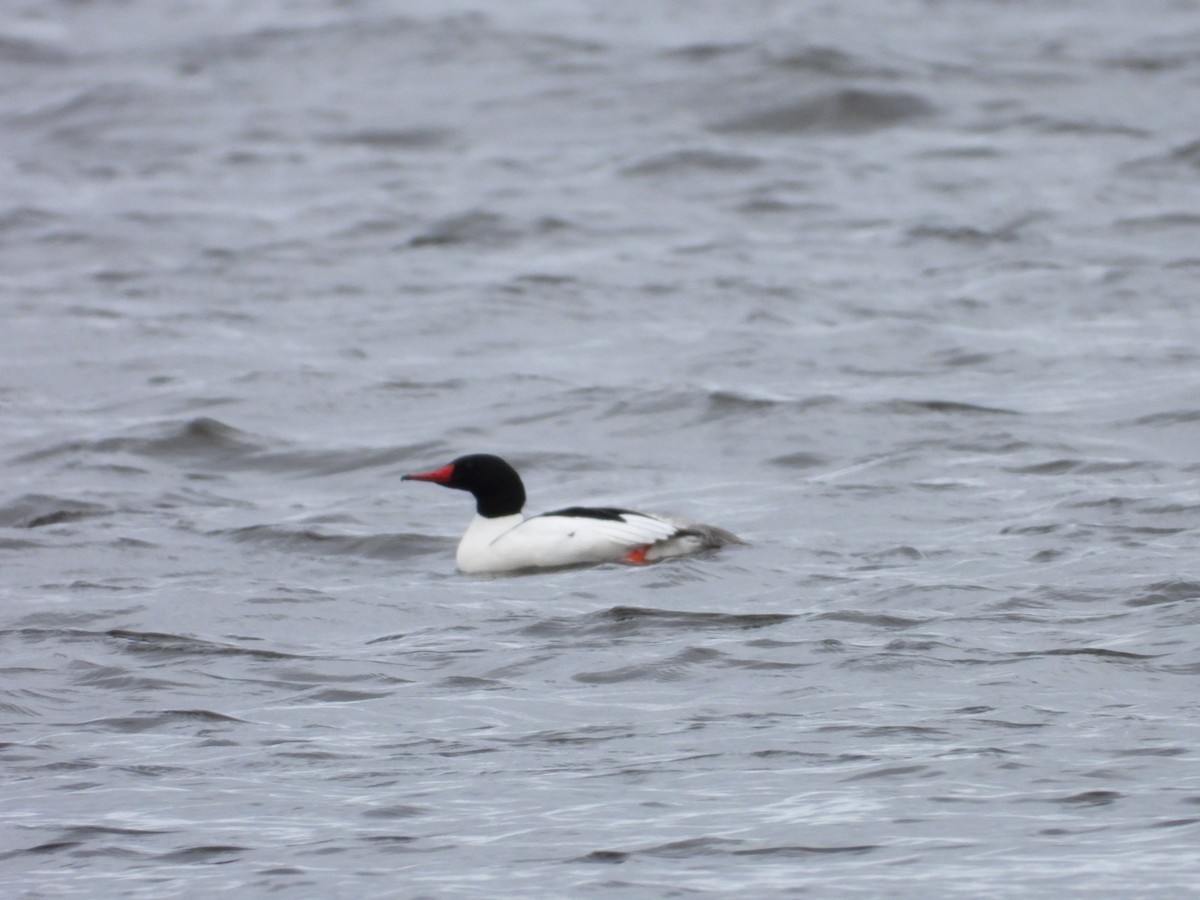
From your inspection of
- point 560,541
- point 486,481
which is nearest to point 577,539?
point 560,541

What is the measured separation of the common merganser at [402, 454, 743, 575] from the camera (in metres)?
9.75

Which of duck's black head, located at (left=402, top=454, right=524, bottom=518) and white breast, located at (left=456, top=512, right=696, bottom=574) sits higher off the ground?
duck's black head, located at (left=402, top=454, right=524, bottom=518)

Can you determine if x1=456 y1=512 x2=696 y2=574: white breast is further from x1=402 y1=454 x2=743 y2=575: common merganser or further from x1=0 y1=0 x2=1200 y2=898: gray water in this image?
x1=0 y1=0 x2=1200 y2=898: gray water

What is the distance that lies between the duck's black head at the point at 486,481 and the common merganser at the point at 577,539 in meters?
0.08

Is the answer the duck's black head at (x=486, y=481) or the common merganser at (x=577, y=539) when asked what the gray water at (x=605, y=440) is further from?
the duck's black head at (x=486, y=481)

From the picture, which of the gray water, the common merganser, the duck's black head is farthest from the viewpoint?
the duck's black head

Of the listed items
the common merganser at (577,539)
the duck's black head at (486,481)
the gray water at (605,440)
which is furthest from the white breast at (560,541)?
the duck's black head at (486,481)

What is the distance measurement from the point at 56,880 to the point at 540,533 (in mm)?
4633

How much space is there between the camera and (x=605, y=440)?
12656 mm

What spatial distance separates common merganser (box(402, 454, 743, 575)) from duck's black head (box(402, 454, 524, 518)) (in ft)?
0.28

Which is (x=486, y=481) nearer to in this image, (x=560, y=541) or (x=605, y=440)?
(x=560, y=541)

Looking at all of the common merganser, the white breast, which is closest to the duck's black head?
the common merganser

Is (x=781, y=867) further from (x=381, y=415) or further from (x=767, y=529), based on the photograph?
(x=381, y=415)

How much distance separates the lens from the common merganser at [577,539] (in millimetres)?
9750
